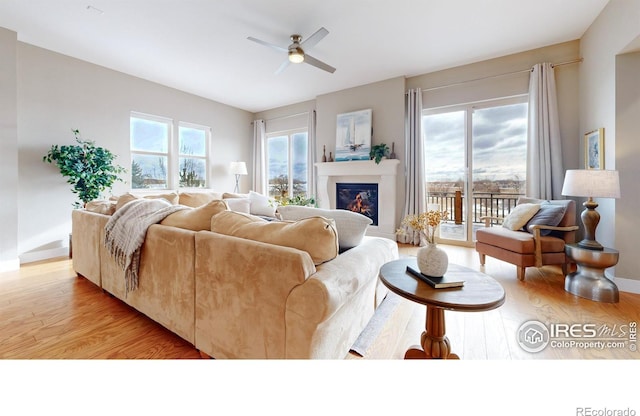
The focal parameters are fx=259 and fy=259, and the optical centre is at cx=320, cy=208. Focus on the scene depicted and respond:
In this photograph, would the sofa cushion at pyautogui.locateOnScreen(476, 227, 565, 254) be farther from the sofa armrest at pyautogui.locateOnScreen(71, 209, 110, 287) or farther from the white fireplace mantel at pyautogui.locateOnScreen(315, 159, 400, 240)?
the sofa armrest at pyautogui.locateOnScreen(71, 209, 110, 287)

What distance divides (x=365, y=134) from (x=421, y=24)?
1916 millimetres

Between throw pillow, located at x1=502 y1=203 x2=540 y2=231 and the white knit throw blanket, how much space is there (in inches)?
135

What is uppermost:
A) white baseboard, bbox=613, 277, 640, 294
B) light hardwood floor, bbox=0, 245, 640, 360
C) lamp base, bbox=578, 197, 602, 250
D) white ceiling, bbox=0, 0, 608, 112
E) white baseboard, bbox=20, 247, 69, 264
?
white ceiling, bbox=0, 0, 608, 112

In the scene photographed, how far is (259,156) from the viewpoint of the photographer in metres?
6.20

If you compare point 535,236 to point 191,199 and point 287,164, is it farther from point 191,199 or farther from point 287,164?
point 287,164

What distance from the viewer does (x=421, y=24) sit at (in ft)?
9.39

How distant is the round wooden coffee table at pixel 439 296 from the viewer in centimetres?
104

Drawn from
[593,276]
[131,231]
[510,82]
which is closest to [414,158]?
[510,82]

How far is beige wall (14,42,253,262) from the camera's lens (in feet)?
10.8

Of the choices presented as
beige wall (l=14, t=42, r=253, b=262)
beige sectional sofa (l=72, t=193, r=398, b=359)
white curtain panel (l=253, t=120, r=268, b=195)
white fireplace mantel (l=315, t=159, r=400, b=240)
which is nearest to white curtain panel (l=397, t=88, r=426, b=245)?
white fireplace mantel (l=315, t=159, r=400, b=240)

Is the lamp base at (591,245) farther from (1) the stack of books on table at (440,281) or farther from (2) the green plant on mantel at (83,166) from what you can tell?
(2) the green plant on mantel at (83,166)

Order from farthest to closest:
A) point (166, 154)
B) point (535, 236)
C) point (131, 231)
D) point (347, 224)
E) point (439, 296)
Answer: point (166, 154), point (535, 236), point (131, 231), point (347, 224), point (439, 296)

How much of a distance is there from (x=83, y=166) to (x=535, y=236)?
5.39m

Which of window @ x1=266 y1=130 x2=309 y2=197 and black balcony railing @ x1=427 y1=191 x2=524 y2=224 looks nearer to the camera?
black balcony railing @ x1=427 y1=191 x2=524 y2=224
